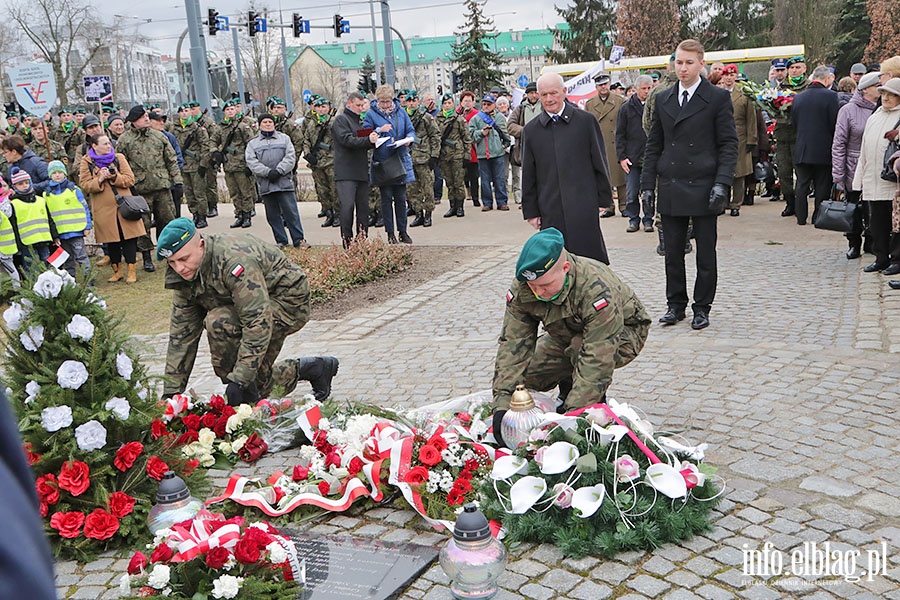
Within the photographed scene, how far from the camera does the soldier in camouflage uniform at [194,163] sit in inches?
637

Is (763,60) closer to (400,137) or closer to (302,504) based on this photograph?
(400,137)

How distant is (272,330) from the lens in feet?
18.6

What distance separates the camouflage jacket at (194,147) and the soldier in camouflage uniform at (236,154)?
1.64ft

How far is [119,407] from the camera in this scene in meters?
4.39

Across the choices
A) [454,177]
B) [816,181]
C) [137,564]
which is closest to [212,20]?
[454,177]

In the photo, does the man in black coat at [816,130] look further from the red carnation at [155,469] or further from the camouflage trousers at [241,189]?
the red carnation at [155,469]

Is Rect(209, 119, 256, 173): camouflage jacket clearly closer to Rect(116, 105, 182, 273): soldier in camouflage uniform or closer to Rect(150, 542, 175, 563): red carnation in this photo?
Rect(116, 105, 182, 273): soldier in camouflage uniform

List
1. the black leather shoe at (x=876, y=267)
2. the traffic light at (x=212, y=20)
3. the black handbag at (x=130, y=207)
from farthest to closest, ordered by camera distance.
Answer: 1. the traffic light at (x=212, y=20)
2. the black handbag at (x=130, y=207)
3. the black leather shoe at (x=876, y=267)

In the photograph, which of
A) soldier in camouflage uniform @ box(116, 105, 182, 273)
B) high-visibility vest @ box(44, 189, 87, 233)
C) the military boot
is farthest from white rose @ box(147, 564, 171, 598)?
soldier in camouflage uniform @ box(116, 105, 182, 273)

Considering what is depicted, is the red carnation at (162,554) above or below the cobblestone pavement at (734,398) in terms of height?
above

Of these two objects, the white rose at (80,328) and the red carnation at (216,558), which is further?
the white rose at (80,328)

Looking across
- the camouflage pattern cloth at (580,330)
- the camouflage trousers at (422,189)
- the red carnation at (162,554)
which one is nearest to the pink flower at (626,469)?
the camouflage pattern cloth at (580,330)

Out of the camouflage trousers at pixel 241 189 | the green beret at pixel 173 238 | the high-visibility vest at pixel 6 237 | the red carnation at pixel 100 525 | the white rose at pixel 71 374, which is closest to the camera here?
the red carnation at pixel 100 525

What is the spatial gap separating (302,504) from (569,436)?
141 centimetres
